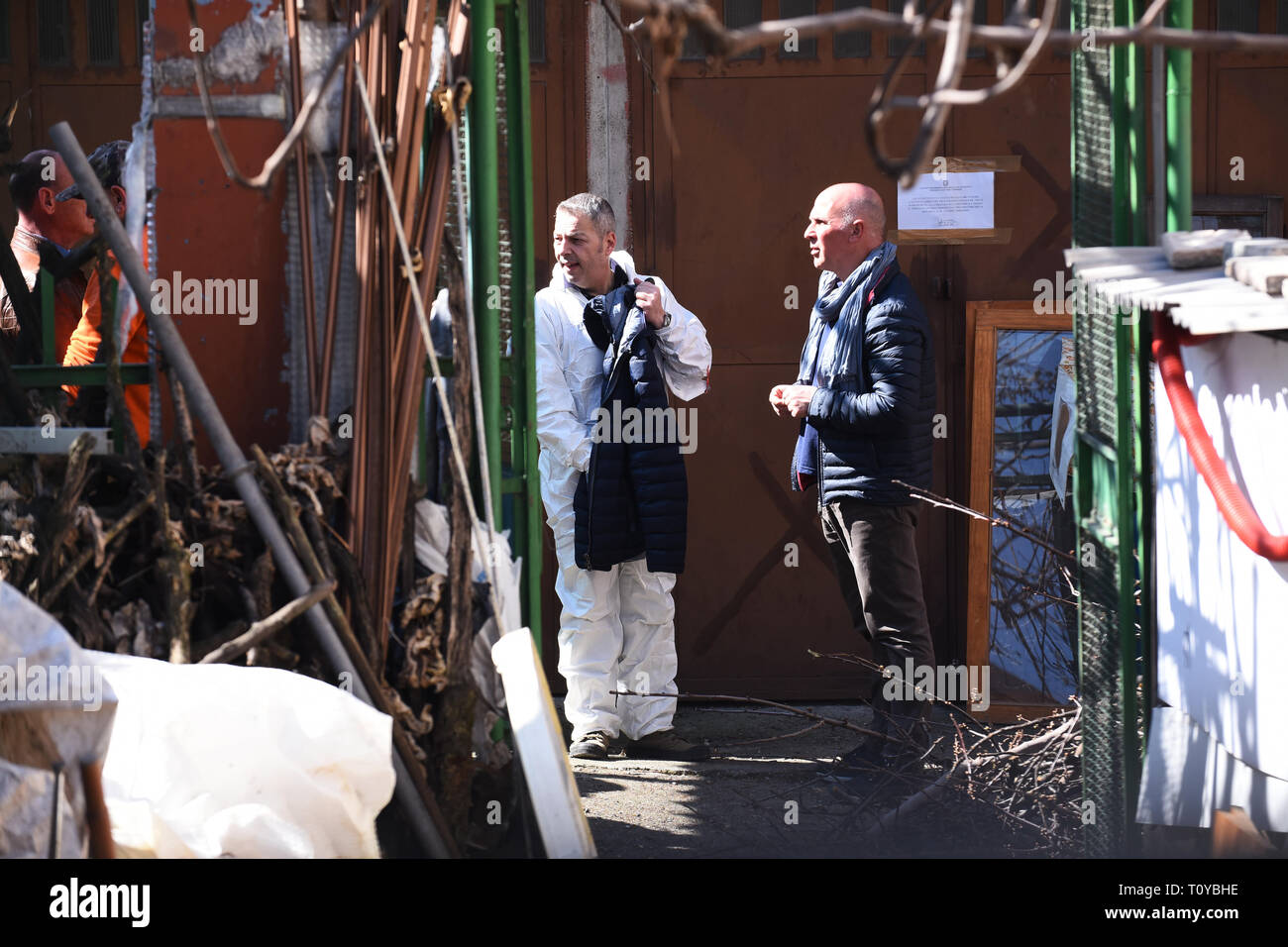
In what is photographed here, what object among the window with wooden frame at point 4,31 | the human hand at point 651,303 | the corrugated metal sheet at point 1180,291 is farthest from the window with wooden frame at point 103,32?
the corrugated metal sheet at point 1180,291

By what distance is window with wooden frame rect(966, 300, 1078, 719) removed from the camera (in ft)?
18.5

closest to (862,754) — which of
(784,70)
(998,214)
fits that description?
(998,214)

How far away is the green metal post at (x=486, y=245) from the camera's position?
12.0ft

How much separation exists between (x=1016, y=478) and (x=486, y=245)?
2.90 metres

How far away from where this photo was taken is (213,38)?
139 inches

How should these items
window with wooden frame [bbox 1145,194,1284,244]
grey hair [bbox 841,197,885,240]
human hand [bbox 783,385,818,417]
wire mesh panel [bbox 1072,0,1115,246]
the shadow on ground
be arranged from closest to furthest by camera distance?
1. wire mesh panel [bbox 1072,0,1115,246]
2. the shadow on ground
3. human hand [bbox 783,385,818,417]
4. grey hair [bbox 841,197,885,240]
5. window with wooden frame [bbox 1145,194,1284,244]

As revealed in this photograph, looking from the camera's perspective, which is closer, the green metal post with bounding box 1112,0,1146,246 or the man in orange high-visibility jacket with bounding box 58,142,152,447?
the green metal post with bounding box 1112,0,1146,246

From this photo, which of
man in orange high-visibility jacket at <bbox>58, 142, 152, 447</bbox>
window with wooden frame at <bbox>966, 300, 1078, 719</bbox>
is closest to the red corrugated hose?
window with wooden frame at <bbox>966, 300, 1078, 719</bbox>

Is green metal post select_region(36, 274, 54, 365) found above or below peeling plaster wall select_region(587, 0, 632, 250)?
below

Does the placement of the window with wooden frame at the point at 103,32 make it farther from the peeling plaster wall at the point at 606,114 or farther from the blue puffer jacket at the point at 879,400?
the blue puffer jacket at the point at 879,400

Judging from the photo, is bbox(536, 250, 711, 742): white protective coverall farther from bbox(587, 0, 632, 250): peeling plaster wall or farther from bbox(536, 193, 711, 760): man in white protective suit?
bbox(587, 0, 632, 250): peeling plaster wall

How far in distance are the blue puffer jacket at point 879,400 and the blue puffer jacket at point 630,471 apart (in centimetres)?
63

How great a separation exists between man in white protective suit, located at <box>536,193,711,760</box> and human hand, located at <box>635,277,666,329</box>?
0.05 feet
